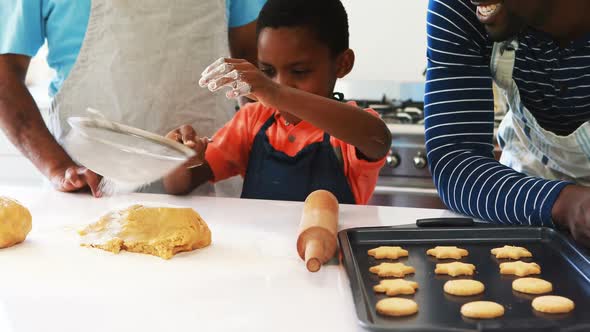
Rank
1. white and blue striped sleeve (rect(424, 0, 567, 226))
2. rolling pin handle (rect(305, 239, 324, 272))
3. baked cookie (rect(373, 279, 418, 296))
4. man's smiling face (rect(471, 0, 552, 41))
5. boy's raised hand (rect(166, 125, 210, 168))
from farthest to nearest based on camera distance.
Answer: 1. boy's raised hand (rect(166, 125, 210, 168))
2. white and blue striped sleeve (rect(424, 0, 567, 226))
3. man's smiling face (rect(471, 0, 552, 41))
4. rolling pin handle (rect(305, 239, 324, 272))
5. baked cookie (rect(373, 279, 418, 296))

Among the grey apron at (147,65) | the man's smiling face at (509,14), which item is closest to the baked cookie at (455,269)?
the man's smiling face at (509,14)

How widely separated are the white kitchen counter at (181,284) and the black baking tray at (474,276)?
0.03 m

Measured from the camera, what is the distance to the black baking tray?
25.6 inches

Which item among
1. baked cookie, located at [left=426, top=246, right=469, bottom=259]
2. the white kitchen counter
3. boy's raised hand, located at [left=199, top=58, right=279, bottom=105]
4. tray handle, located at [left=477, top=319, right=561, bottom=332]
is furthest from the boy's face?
tray handle, located at [left=477, top=319, right=561, bottom=332]

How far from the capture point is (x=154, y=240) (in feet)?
3.07

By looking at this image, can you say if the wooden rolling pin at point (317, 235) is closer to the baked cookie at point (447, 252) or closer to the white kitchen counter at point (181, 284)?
the white kitchen counter at point (181, 284)

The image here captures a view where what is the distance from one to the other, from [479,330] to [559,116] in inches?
24.7

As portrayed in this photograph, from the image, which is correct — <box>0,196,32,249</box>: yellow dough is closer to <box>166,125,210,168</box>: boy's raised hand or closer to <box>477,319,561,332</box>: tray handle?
<box>166,125,210,168</box>: boy's raised hand

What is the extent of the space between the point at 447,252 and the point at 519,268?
10 cm

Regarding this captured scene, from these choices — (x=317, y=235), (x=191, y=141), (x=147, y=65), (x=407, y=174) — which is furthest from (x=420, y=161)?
(x=317, y=235)

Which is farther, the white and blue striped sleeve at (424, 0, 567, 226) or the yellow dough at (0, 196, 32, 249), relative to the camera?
the white and blue striped sleeve at (424, 0, 567, 226)

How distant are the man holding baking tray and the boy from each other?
0.66 feet

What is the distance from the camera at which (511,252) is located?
871 millimetres

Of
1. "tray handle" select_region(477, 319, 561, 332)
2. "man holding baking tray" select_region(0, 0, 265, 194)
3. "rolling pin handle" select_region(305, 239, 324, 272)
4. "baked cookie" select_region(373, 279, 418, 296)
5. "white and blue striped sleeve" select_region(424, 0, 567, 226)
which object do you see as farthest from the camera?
"man holding baking tray" select_region(0, 0, 265, 194)
